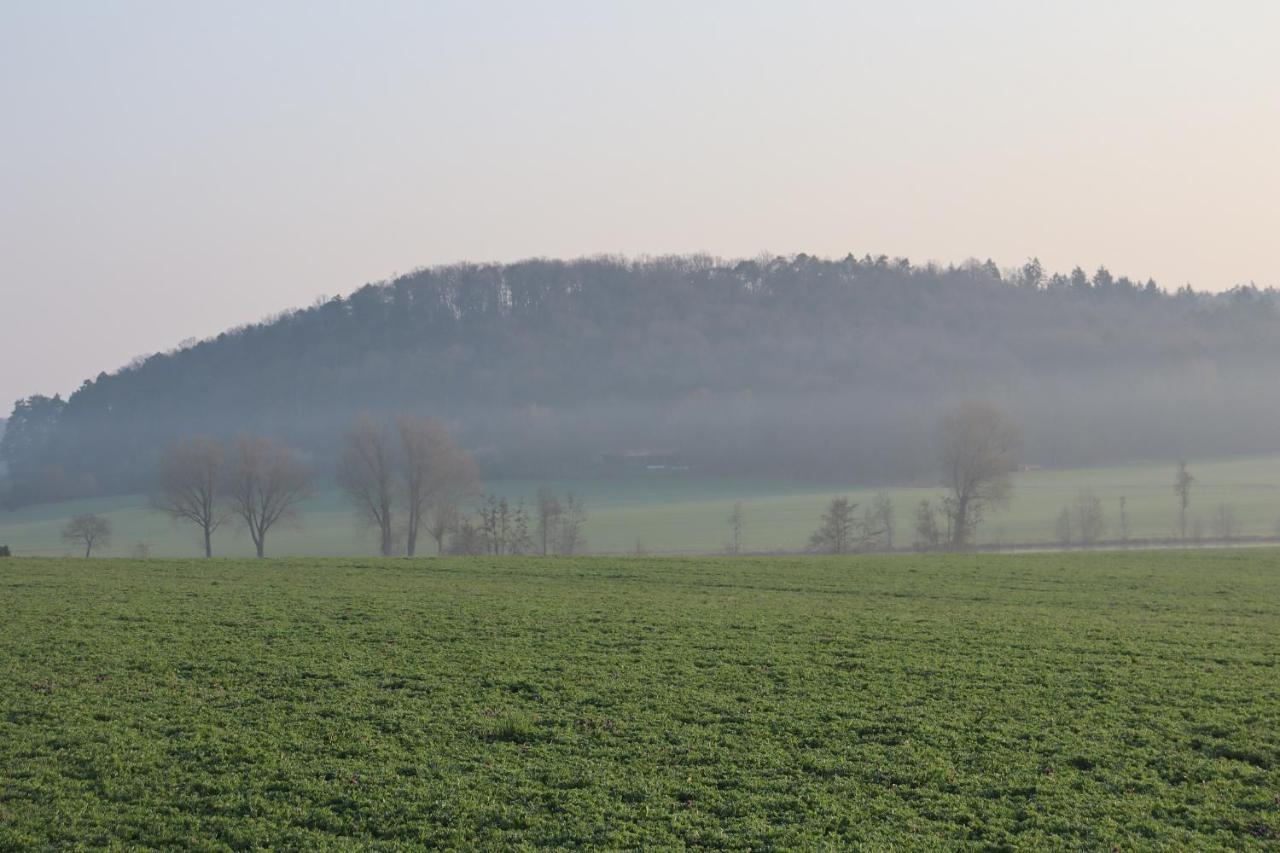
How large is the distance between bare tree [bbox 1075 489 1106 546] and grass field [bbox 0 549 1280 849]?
194 feet

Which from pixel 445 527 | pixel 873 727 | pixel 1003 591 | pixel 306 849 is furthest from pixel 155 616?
pixel 445 527

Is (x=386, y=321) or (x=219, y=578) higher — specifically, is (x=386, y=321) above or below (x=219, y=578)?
above

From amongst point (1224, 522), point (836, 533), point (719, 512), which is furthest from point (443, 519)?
point (1224, 522)

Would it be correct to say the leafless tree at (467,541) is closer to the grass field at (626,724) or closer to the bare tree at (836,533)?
the bare tree at (836,533)

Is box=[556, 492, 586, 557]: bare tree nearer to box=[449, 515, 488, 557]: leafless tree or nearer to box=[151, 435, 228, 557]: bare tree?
box=[449, 515, 488, 557]: leafless tree

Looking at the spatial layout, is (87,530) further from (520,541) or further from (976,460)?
(976,460)

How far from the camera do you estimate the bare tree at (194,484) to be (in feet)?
254

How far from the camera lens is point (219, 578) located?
32.9 metres

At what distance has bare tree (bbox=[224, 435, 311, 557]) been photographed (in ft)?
256

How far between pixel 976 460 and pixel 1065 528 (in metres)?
12.2

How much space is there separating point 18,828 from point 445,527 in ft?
220

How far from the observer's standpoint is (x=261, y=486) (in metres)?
78.3

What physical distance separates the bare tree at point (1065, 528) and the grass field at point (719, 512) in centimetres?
98

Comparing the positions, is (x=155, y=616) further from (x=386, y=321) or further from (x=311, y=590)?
(x=386, y=321)
